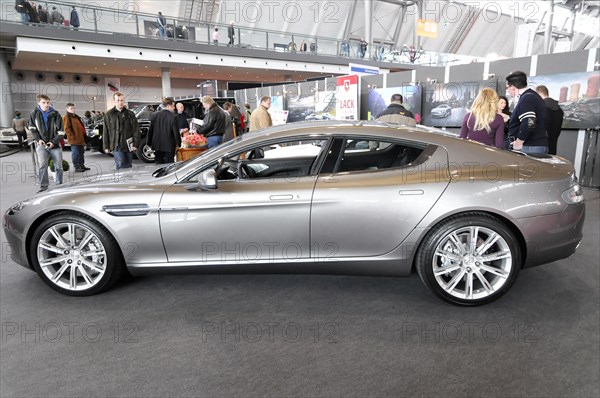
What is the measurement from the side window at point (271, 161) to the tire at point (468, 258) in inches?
43.8

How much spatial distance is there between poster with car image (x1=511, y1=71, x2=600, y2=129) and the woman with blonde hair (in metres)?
3.62

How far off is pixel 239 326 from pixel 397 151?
5.40ft

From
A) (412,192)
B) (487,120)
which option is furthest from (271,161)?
(487,120)

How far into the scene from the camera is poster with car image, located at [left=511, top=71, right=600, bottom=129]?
23.0 ft

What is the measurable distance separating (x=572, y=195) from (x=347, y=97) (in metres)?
9.62

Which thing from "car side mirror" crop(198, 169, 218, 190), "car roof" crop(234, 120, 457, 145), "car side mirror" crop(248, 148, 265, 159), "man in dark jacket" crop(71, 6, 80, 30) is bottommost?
"car side mirror" crop(198, 169, 218, 190)

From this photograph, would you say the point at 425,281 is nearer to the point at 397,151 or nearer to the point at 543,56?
the point at 397,151

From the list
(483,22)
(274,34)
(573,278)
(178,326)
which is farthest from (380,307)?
(483,22)

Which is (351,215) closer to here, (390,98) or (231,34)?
(390,98)

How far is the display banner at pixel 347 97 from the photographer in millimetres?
11516

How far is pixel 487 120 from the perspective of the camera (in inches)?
183

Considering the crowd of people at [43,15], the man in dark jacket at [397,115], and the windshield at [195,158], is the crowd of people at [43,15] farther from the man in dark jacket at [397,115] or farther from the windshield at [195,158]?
the windshield at [195,158]

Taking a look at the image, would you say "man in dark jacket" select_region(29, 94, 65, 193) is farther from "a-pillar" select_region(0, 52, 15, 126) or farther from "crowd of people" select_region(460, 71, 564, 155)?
"a-pillar" select_region(0, 52, 15, 126)

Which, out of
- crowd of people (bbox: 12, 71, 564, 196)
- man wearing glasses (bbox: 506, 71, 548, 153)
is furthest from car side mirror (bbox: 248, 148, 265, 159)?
man wearing glasses (bbox: 506, 71, 548, 153)
